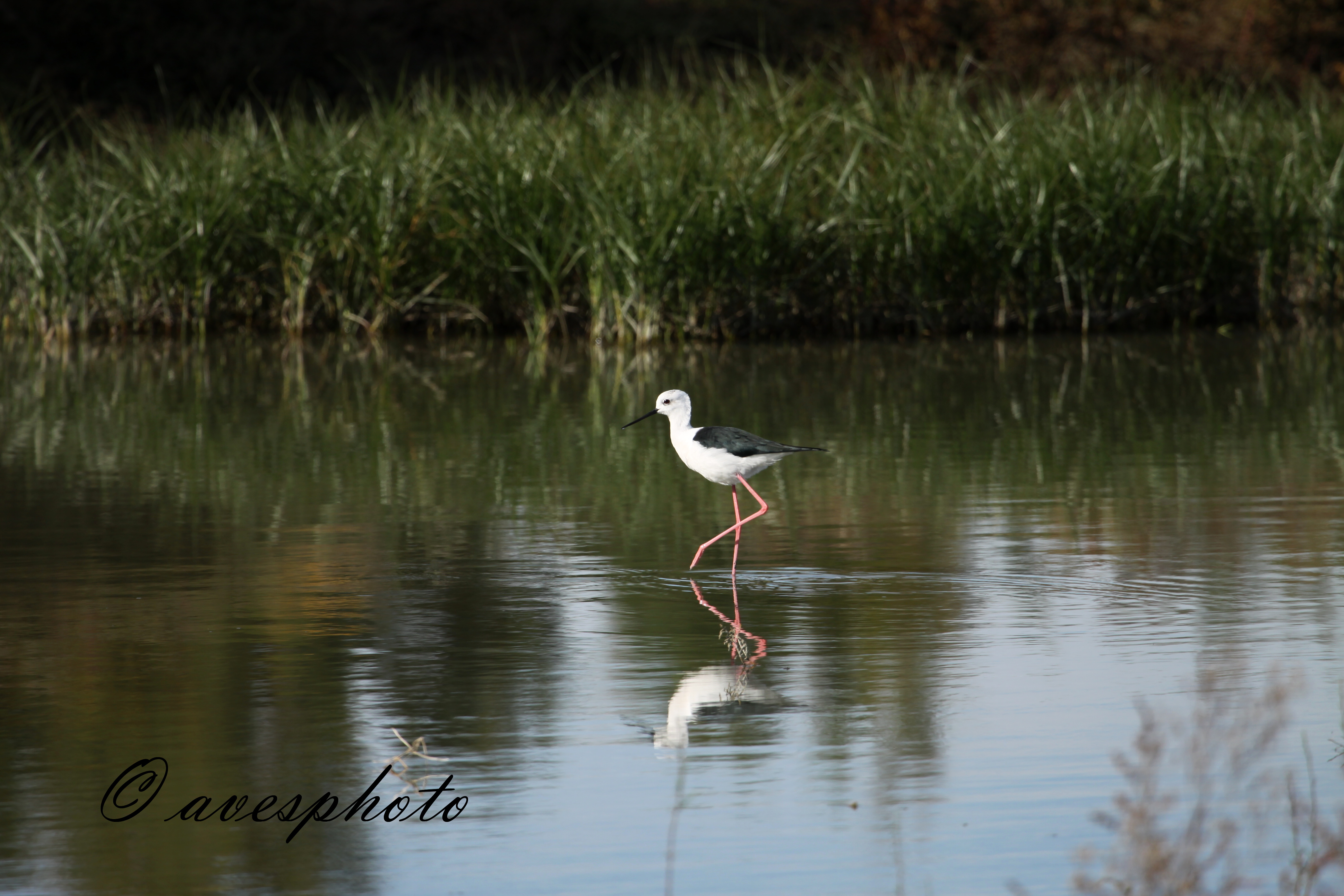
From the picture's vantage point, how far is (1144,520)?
7.39 metres

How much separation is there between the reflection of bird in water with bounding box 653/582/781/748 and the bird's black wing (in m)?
1.35

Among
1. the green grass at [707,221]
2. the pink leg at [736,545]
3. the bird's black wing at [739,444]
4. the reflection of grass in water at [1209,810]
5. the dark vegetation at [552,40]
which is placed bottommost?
the reflection of grass in water at [1209,810]

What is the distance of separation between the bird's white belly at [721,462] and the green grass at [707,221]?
8.73 m

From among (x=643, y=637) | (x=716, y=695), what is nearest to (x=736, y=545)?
(x=643, y=637)

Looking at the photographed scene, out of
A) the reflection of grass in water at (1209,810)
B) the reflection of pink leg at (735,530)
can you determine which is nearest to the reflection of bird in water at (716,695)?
the reflection of grass in water at (1209,810)

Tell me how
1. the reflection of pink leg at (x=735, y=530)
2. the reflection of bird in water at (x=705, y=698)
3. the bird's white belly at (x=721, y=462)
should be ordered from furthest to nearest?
the bird's white belly at (x=721, y=462)
the reflection of pink leg at (x=735, y=530)
the reflection of bird in water at (x=705, y=698)

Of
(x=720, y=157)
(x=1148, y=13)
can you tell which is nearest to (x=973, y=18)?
(x=1148, y=13)

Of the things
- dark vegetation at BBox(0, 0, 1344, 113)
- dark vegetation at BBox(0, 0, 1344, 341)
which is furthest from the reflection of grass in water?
dark vegetation at BBox(0, 0, 1344, 113)

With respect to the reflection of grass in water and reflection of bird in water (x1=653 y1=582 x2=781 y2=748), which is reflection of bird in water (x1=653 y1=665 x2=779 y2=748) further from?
the reflection of grass in water

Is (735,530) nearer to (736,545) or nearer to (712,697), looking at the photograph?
(736,545)

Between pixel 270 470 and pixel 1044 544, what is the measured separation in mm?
4027

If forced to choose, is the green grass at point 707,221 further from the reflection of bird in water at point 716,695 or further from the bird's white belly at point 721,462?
the reflection of bird in water at point 716,695

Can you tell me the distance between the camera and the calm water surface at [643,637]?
3666 mm

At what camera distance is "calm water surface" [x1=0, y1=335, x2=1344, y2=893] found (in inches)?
144
